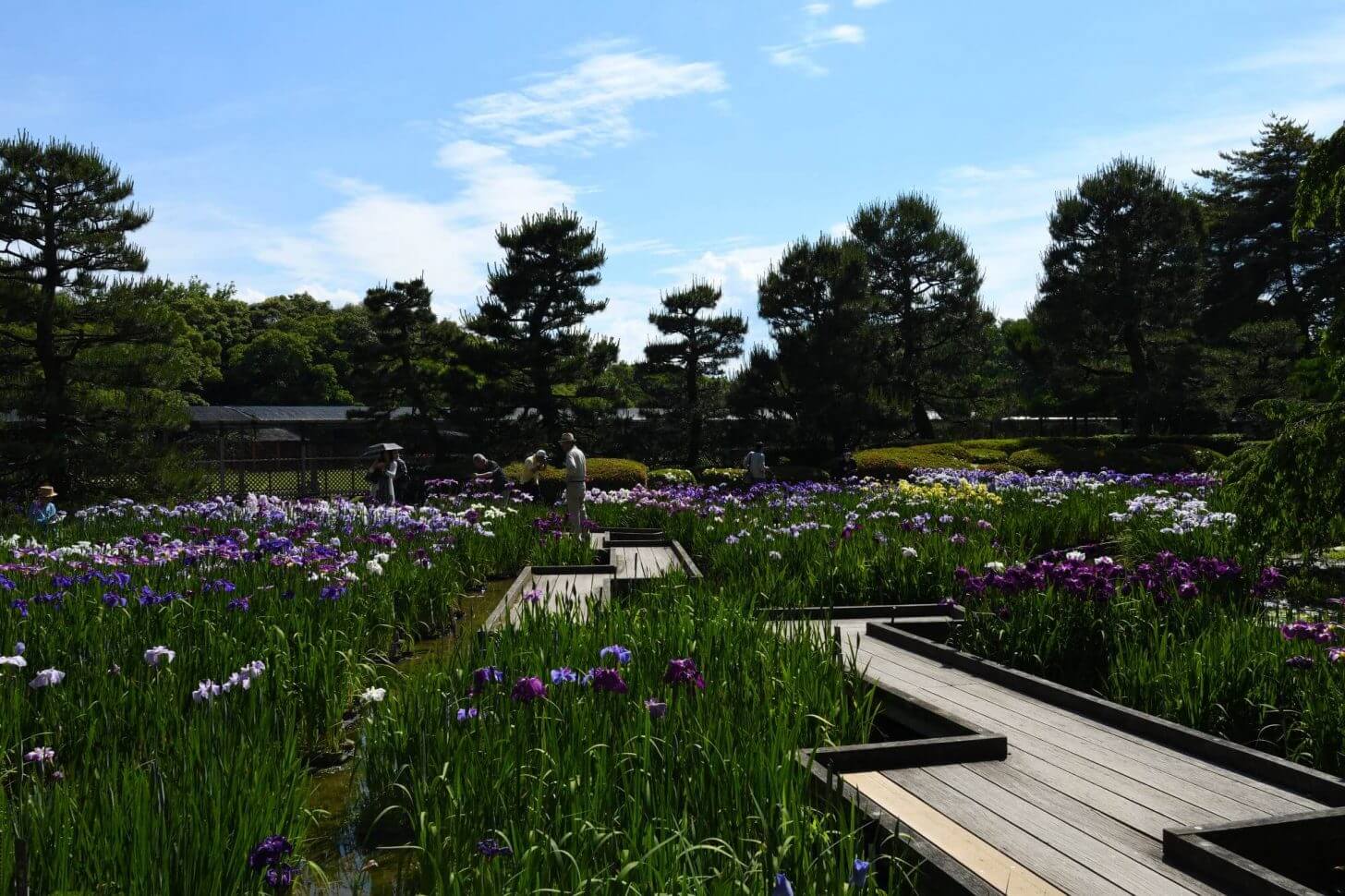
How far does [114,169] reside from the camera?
18141 mm

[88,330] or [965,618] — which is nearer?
[965,618]

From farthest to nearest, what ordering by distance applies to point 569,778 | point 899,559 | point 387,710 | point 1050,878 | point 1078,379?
1. point 1078,379
2. point 899,559
3. point 387,710
4. point 569,778
5. point 1050,878

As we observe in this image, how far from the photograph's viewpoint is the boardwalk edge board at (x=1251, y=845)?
261cm

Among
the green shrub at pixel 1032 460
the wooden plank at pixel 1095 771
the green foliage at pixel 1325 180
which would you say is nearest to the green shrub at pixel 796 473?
the green shrub at pixel 1032 460

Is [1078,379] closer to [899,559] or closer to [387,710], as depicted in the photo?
[899,559]

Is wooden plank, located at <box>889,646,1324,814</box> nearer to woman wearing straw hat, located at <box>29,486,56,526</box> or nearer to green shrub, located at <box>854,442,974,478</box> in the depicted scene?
woman wearing straw hat, located at <box>29,486,56,526</box>

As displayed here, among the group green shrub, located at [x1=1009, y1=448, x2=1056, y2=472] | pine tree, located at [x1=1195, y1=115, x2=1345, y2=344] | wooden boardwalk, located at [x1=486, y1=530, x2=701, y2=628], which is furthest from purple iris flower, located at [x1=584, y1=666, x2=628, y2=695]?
pine tree, located at [x1=1195, y1=115, x2=1345, y2=344]

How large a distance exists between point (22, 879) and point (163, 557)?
5.27m

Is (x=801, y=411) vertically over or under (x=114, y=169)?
under

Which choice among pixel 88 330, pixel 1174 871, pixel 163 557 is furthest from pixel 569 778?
pixel 88 330

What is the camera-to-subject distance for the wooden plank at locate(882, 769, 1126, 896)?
106 inches

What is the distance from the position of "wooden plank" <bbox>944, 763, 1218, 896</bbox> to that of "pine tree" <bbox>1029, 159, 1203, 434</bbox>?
29.3 meters

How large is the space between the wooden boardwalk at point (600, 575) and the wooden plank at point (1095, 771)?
2043 mm

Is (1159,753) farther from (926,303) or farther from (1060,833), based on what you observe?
(926,303)
